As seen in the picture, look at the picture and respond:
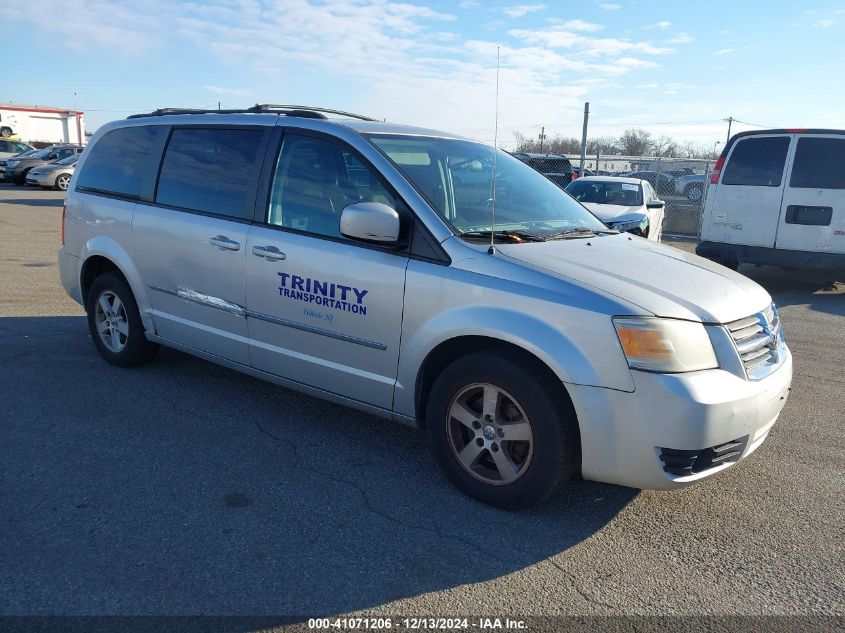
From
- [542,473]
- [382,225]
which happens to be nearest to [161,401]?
[382,225]

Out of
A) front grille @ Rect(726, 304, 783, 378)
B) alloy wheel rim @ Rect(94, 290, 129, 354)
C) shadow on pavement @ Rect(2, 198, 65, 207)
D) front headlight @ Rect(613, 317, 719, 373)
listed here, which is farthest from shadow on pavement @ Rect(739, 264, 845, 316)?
shadow on pavement @ Rect(2, 198, 65, 207)

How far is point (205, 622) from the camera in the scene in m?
2.59

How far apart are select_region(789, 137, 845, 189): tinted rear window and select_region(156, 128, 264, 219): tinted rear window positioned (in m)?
7.78

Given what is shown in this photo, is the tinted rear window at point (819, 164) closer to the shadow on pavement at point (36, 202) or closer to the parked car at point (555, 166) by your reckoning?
→ the parked car at point (555, 166)

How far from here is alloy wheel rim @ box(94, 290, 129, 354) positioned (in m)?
5.43

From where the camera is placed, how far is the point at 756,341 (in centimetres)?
345

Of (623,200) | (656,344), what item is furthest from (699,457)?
(623,200)

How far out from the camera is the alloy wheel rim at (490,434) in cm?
339

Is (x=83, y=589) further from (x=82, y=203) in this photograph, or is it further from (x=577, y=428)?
(x=82, y=203)

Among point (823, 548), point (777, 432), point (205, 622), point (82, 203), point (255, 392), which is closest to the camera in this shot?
point (205, 622)

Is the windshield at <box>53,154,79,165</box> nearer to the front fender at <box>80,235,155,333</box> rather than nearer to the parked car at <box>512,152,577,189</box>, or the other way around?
the parked car at <box>512,152,577,189</box>

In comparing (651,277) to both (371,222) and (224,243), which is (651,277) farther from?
(224,243)

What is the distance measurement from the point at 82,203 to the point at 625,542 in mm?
4741

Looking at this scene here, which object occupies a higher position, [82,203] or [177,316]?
[82,203]
